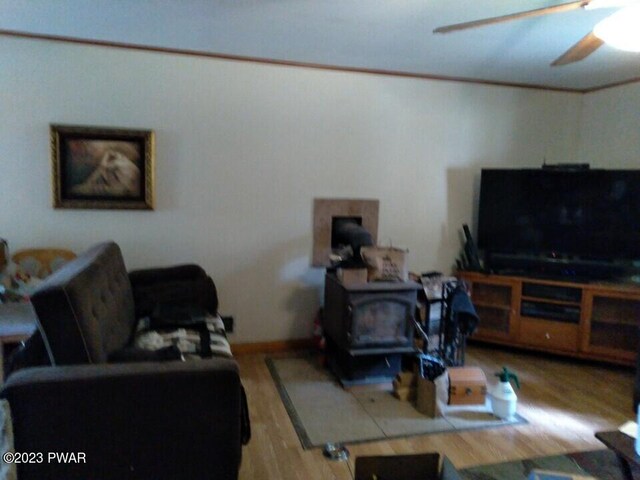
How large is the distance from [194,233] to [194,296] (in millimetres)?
619

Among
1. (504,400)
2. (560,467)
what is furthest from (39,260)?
(560,467)

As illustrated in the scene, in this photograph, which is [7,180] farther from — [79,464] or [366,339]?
[366,339]

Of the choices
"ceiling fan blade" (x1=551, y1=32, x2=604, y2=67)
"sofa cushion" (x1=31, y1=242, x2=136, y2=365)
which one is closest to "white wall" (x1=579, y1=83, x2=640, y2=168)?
"ceiling fan blade" (x1=551, y1=32, x2=604, y2=67)

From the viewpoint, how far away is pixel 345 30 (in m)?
2.76

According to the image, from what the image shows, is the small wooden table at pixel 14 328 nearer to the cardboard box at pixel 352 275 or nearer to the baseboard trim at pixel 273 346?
the baseboard trim at pixel 273 346

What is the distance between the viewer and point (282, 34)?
2.86m

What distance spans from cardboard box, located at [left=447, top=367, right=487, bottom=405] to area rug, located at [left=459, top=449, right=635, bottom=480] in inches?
21.4

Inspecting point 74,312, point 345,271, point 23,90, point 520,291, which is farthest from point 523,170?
point 23,90

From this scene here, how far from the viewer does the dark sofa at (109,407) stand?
58.0 inches

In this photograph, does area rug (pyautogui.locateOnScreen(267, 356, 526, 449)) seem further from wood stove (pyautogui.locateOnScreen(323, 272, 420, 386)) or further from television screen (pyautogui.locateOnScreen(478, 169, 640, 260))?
television screen (pyautogui.locateOnScreen(478, 169, 640, 260))

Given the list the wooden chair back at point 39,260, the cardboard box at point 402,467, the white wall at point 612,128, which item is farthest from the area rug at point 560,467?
the wooden chair back at point 39,260

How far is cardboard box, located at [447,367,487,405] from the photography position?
110 inches

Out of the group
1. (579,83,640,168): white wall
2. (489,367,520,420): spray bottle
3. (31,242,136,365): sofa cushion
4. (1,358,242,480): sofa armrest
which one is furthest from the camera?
(579,83,640,168): white wall

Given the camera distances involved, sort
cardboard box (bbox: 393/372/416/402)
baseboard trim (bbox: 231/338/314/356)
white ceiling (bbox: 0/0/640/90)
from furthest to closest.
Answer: baseboard trim (bbox: 231/338/314/356) < cardboard box (bbox: 393/372/416/402) < white ceiling (bbox: 0/0/640/90)
